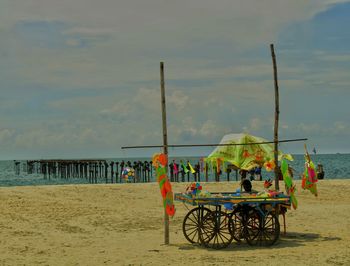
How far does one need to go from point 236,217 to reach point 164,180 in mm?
1874

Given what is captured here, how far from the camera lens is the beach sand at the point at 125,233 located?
11.6m

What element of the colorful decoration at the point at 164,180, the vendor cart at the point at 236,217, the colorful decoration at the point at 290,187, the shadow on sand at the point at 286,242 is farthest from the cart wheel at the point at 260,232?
the colorful decoration at the point at 164,180

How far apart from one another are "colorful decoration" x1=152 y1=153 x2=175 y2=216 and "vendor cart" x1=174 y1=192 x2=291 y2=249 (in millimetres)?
370

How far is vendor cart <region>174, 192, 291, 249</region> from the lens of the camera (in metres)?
12.4

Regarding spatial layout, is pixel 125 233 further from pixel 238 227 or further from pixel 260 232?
pixel 260 232

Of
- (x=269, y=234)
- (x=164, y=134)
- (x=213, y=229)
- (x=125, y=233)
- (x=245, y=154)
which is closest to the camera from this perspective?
(x=213, y=229)

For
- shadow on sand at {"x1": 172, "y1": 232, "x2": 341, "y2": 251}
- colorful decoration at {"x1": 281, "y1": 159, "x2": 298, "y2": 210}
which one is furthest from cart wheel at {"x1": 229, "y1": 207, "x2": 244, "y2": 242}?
colorful decoration at {"x1": 281, "y1": 159, "x2": 298, "y2": 210}

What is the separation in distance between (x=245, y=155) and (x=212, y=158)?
1.89 m

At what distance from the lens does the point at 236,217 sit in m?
13.0

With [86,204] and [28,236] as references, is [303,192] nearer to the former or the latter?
[86,204]

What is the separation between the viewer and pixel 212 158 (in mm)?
28766

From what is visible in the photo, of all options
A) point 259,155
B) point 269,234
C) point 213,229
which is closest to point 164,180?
point 213,229

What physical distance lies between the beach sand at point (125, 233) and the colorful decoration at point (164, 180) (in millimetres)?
1006

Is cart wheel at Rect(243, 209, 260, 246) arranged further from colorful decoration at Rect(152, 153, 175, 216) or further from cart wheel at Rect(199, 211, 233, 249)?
colorful decoration at Rect(152, 153, 175, 216)
